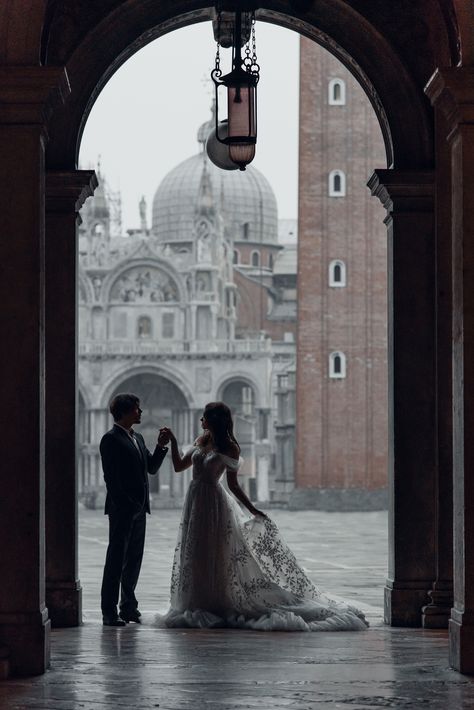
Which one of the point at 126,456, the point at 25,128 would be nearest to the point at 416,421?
the point at 126,456

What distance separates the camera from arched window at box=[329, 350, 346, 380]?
52.9 meters

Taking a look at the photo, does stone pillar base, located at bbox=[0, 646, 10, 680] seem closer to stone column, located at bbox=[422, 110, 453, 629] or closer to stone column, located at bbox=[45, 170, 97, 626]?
stone column, located at bbox=[45, 170, 97, 626]

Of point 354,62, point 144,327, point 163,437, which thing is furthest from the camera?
point 144,327

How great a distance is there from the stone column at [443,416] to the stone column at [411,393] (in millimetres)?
216

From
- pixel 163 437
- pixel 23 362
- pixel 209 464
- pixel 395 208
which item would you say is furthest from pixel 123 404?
pixel 23 362

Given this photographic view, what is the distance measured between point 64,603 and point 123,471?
84cm

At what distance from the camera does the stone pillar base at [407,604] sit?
9195 mm

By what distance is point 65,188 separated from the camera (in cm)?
929

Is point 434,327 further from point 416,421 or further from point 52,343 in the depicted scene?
point 52,343

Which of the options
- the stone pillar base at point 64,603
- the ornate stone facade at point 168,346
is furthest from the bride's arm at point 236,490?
the ornate stone facade at point 168,346

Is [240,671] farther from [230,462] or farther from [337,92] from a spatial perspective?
[337,92]

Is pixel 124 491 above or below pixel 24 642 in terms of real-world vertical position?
above

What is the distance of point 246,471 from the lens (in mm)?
65938

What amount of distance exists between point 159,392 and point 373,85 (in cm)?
5731
